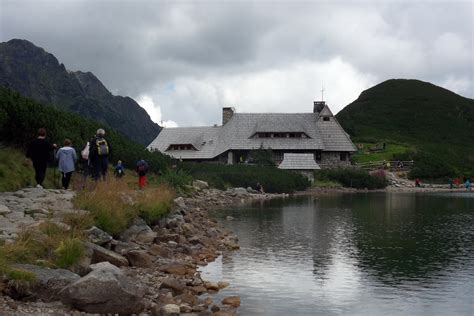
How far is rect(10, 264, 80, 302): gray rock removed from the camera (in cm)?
929

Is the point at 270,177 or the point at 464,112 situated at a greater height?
the point at 464,112

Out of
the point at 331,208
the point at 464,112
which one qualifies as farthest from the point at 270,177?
the point at 464,112

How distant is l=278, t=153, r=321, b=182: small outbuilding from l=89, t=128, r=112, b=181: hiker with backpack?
44.6 meters

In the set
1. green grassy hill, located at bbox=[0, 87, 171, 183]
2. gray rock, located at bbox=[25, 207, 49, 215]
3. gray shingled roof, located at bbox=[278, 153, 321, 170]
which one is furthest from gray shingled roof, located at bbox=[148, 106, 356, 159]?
gray rock, located at bbox=[25, 207, 49, 215]

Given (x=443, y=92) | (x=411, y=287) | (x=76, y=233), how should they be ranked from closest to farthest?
(x=76, y=233) < (x=411, y=287) < (x=443, y=92)

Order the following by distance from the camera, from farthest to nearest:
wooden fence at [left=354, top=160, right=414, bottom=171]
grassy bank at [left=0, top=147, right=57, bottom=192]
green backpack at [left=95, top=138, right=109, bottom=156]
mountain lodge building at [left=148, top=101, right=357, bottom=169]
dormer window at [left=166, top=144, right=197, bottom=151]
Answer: wooden fence at [left=354, top=160, right=414, bottom=171], dormer window at [left=166, top=144, right=197, bottom=151], mountain lodge building at [left=148, top=101, right=357, bottom=169], green backpack at [left=95, top=138, right=109, bottom=156], grassy bank at [left=0, top=147, right=57, bottom=192]

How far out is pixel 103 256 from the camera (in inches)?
487

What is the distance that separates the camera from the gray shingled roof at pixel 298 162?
64312mm

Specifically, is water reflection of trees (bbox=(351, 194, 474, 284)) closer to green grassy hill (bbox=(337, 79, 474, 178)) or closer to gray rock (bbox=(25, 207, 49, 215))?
gray rock (bbox=(25, 207, 49, 215))

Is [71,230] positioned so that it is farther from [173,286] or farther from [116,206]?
[116,206]

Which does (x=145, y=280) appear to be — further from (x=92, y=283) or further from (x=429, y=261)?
(x=429, y=261)

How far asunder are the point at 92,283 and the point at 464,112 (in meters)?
149

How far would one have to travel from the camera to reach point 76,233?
39.1 ft

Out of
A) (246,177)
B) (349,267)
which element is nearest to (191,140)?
(246,177)
